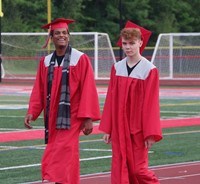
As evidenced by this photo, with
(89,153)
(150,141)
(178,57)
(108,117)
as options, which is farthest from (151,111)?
(178,57)

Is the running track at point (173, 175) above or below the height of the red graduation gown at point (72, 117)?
below

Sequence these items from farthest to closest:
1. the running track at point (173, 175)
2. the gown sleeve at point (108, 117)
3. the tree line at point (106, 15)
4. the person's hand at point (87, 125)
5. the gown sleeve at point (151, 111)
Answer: the tree line at point (106, 15) → the running track at point (173, 175) → the person's hand at point (87, 125) → the gown sleeve at point (108, 117) → the gown sleeve at point (151, 111)

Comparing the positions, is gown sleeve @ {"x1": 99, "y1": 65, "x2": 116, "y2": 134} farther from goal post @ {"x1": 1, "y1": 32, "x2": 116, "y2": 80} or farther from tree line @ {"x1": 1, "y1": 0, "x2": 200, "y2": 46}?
tree line @ {"x1": 1, "y1": 0, "x2": 200, "y2": 46}

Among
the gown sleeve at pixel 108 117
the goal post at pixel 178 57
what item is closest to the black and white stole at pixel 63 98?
the gown sleeve at pixel 108 117

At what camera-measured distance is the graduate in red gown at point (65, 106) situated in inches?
386

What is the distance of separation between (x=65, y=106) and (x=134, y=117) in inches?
41.4

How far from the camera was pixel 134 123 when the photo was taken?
29.7ft

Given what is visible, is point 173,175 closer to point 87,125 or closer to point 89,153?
point 89,153

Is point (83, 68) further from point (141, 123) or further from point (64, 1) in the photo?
point (64, 1)

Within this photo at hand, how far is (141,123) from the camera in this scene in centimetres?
905

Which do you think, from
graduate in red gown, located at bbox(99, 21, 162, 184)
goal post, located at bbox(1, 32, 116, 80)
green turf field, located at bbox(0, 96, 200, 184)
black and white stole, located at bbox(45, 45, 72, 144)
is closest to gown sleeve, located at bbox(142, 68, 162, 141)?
graduate in red gown, located at bbox(99, 21, 162, 184)

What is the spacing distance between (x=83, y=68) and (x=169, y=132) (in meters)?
8.58

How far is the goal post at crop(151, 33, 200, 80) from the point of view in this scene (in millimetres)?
39625

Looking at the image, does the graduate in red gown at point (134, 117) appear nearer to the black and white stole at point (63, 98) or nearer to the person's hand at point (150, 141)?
the person's hand at point (150, 141)
